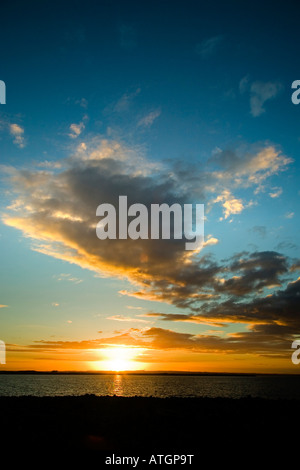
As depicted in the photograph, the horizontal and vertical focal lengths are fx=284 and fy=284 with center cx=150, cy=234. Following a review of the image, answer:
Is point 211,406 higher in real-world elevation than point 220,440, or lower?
lower

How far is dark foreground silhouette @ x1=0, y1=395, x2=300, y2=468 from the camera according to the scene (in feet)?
50.6

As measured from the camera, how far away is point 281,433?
1964 cm

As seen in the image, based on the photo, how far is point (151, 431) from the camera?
19.4 metres

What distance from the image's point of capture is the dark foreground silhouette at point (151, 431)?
15.4 meters

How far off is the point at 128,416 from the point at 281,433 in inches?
465
